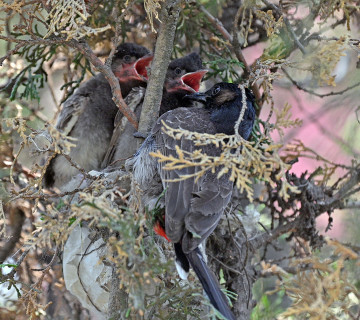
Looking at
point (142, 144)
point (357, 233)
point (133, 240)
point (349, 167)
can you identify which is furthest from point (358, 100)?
point (133, 240)

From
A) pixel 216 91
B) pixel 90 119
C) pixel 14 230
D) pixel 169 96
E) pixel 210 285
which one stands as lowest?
pixel 14 230

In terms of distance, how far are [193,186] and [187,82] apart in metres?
1.21

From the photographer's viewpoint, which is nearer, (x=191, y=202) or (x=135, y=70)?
(x=191, y=202)

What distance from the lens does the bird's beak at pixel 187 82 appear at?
3118 millimetres

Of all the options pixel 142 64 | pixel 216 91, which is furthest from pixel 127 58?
pixel 216 91

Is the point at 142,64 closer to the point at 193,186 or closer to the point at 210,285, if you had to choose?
the point at 193,186

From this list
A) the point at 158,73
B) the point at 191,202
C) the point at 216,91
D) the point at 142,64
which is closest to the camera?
the point at 191,202

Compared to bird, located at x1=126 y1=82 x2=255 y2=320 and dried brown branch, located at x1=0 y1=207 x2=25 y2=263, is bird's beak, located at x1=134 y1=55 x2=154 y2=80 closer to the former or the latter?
bird, located at x1=126 y1=82 x2=255 y2=320

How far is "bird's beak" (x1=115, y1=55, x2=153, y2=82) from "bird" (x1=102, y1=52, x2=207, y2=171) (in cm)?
15

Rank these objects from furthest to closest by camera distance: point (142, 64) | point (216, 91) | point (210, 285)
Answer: point (142, 64)
point (216, 91)
point (210, 285)

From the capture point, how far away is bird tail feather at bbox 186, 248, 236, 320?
1.80 m

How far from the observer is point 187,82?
3.21 m

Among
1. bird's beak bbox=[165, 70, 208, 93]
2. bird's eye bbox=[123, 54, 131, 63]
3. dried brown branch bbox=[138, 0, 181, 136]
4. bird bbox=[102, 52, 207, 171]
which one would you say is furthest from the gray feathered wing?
bird's eye bbox=[123, 54, 131, 63]

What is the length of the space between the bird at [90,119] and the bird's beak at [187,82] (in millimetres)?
177
